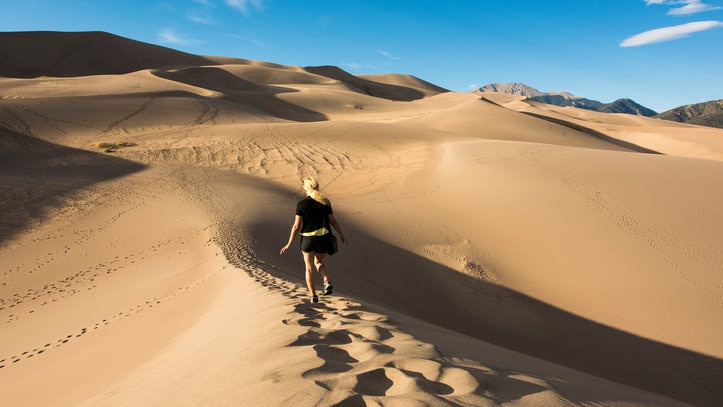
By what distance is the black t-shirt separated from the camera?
14.9 ft

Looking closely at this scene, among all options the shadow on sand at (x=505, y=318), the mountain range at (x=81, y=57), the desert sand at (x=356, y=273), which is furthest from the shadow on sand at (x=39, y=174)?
the mountain range at (x=81, y=57)

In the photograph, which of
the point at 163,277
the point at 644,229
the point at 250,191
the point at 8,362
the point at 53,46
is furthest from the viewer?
the point at 53,46

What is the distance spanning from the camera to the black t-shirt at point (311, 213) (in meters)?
4.54

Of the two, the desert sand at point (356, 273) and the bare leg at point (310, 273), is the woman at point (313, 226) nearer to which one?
the bare leg at point (310, 273)

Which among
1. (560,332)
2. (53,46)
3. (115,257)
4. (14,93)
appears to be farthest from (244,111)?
Answer: (53,46)

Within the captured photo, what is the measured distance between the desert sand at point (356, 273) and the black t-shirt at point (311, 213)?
766 millimetres

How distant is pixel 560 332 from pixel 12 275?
9.05 meters

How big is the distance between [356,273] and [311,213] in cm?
308

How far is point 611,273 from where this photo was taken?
7.81 metres

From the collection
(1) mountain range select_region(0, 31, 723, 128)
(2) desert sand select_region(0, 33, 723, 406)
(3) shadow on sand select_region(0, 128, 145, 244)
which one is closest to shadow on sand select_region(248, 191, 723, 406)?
(2) desert sand select_region(0, 33, 723, 406)

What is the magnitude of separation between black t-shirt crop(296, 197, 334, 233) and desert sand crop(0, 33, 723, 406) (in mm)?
766

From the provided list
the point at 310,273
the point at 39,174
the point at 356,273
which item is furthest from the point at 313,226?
the point at 39,174

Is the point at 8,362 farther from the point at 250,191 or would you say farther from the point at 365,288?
the point at 250,191

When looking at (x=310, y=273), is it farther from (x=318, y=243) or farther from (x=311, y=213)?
(x=311, y=213)
